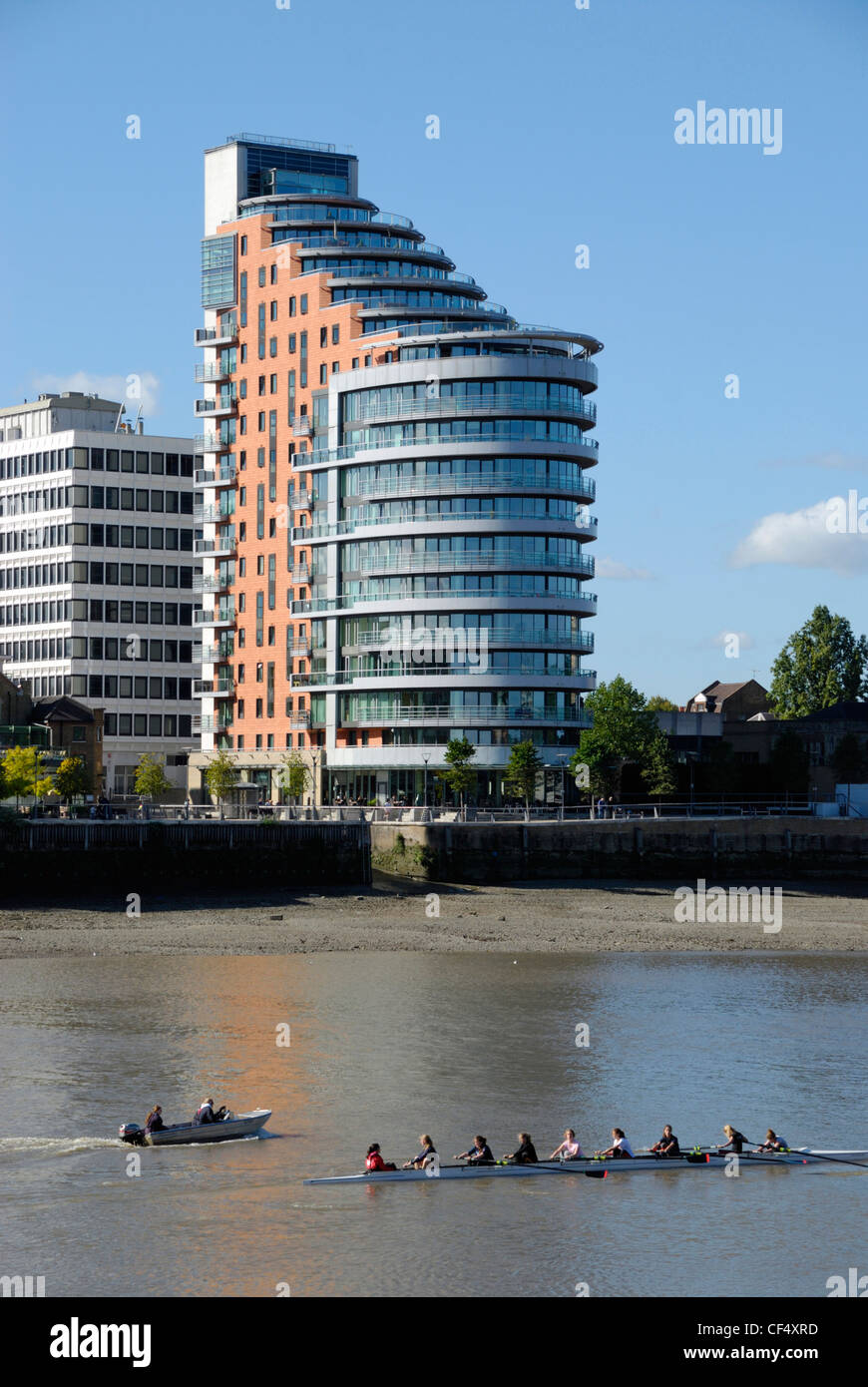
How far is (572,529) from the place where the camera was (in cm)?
12194

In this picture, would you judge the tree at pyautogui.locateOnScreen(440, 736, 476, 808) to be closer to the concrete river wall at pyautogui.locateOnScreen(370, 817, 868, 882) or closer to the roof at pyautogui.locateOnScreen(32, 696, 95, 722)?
the concrete river wall at pyautogui.locateOnScreen(370, 817, 868, 882)

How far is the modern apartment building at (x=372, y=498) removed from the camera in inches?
4766

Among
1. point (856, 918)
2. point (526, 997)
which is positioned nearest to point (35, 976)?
point (526, 997)

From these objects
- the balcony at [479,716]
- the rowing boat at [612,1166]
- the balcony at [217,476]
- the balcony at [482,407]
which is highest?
the balcony at [482,407]

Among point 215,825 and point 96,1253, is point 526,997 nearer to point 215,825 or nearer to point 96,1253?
point 96,1253

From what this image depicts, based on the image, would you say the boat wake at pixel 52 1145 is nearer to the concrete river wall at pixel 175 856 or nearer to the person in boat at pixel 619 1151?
the person in boat at pixel 619 1151

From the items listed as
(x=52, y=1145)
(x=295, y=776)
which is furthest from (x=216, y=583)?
(x=52, y=1145)

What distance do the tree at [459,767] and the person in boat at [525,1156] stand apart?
77.0 meters

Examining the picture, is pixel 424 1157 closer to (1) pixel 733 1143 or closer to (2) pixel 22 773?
(1) pixel 733 1143

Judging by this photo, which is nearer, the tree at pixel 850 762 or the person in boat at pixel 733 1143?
the person in boat at pixel 733 1143

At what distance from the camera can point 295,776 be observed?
12794 cm

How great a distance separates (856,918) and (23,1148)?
58.1 m

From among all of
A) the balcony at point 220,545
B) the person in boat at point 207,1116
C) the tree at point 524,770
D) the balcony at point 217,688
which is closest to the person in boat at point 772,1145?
the person in boat at point 207,1116

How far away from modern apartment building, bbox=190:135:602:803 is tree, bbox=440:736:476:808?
3.60 m
